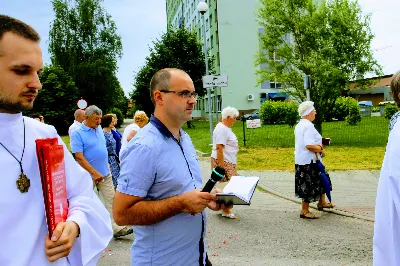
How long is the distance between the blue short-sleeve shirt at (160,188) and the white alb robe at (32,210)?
42 centimetres

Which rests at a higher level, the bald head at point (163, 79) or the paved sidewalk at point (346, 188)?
the bald head at point (163, 79)

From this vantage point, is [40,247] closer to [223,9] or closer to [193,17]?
[223,9]

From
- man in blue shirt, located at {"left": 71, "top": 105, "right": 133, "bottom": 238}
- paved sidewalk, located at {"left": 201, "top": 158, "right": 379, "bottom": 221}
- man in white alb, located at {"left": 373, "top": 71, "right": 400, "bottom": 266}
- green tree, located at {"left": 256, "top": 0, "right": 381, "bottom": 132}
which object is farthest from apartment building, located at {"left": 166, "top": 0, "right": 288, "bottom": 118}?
man in white alb, located at {"left": 373, "top": 71, "right": 400, "bottom": 266}

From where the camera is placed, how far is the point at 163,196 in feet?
7.14

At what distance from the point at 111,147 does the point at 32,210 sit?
5510 millimetres

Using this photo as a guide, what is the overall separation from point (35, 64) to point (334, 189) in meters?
8.47

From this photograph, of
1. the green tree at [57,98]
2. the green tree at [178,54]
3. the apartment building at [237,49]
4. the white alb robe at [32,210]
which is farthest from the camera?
the apartment building at [237,49]

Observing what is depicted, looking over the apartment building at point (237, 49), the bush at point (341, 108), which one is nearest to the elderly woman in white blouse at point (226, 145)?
the bush at point (341, 108)

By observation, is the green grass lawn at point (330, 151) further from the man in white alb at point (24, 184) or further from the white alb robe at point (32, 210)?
the man in white alb at point (24, 184)

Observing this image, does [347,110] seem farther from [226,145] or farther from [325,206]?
[226,145]

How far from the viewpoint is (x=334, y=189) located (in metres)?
8.88

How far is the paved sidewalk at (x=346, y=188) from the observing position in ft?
23.4

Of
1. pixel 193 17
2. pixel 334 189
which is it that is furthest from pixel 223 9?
pixel 334 189

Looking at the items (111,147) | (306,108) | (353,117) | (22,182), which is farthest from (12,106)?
(353,117)
